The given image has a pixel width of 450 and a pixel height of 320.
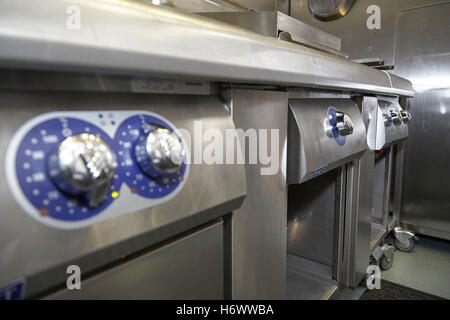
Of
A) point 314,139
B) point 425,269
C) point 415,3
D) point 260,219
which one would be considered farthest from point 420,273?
point 415,3

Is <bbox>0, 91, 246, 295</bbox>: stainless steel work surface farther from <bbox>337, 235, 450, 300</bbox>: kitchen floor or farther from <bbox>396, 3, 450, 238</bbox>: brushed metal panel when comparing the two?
<bbox>396, 3, 450, 238</bbox>: brushed metal panel

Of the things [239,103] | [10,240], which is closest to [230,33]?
[239,103]

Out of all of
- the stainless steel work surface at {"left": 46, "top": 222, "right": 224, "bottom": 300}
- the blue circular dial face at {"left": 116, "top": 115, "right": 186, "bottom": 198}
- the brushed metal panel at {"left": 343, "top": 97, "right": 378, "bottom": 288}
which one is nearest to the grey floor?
the brushed metal panel at {"left": 343, "top": 97, "right": 378, "bottom": 288}

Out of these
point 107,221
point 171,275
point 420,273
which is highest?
point 107,221

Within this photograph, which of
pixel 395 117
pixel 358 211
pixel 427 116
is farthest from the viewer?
pixel 427 116

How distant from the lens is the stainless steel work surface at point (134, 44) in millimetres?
250

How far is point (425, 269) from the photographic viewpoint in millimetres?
1725

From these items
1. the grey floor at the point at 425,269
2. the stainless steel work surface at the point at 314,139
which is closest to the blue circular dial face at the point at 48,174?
the stainless steel work surface at the point at 314,139

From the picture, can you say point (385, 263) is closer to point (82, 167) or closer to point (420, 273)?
point (420, 273)

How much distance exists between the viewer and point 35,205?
0.28 metres

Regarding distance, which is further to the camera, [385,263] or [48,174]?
[385,263]

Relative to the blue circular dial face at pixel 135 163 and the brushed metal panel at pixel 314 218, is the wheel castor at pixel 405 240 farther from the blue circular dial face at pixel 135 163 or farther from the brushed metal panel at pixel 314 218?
the blue circular dial face at pixel 135 163

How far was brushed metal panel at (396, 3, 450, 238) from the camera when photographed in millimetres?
1960

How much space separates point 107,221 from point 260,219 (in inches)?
13.6
